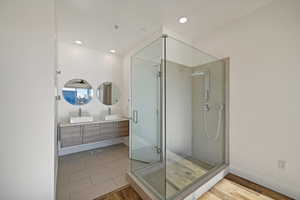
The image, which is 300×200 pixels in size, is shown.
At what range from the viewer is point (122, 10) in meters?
1.95

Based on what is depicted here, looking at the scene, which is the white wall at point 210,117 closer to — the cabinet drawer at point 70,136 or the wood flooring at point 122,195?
the wood flooring at point 122,195

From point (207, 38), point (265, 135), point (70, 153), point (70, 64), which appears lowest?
point (70, 153)

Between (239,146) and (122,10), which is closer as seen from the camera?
(122,10)

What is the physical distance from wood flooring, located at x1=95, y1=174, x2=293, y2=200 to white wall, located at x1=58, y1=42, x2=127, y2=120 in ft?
7.18

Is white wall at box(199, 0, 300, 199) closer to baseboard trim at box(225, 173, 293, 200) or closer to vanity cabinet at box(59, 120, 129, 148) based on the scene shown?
baseboard trim at box(225, 173, 293, 200)

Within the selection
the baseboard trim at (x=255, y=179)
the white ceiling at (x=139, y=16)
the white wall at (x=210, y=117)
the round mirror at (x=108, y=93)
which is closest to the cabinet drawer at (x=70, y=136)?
the round mirror at (x=108, y=93)

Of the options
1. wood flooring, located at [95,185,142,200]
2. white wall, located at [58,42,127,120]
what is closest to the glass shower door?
wood flooring, located at [95,185,142,200]

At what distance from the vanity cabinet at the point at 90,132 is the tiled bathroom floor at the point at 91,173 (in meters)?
0.36

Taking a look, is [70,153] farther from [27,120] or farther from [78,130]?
[27,120]

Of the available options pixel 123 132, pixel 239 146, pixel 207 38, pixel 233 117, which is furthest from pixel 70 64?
pixel 239 146

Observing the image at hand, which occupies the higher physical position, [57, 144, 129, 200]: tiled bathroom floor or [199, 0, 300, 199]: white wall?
[199, 0, 300, 199]: white wall

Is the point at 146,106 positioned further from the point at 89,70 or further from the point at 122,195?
the point at 89,70

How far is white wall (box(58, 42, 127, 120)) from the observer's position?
9.70ft

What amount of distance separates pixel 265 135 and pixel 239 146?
0.42 metres
